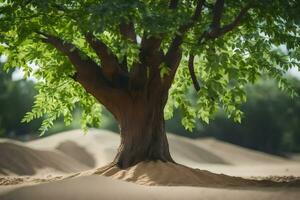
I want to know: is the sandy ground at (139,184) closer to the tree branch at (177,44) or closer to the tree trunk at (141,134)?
the tree trunk at (141,134)

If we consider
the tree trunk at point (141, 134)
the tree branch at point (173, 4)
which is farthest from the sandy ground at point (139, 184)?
the tree branch at point (173, 4)

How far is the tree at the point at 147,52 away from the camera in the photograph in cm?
1162

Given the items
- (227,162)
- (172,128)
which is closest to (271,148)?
(172,128)

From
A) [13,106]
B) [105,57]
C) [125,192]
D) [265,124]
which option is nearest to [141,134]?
[105,57]

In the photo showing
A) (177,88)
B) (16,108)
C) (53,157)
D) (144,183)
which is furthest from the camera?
(16,108)

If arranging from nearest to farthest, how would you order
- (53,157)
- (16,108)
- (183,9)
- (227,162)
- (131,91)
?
(183,9) → (131,91) → (53,157) → (227,162) → (16,108)

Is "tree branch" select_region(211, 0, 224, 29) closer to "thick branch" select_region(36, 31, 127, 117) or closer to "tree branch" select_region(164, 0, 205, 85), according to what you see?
"tree branch" select_region(164, 0, 205, 85)

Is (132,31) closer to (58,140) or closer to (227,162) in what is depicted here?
(58,140)

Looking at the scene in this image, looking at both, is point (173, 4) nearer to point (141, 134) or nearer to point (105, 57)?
point (105, 57)

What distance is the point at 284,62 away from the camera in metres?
13.6

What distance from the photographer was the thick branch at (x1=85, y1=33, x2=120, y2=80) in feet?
42.1

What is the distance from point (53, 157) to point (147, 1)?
14.0 m

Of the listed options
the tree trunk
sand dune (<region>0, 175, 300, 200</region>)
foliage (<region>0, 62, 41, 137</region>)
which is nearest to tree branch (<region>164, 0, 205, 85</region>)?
the tree trunk

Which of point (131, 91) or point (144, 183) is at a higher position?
point (131, 91)
